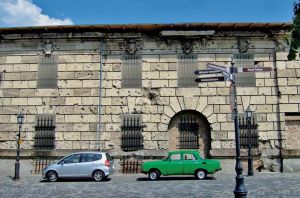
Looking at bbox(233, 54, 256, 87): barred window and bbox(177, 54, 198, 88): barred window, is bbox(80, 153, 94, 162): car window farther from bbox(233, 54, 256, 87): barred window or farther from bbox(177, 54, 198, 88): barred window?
bbox(233, 54, 256, 87): barred window

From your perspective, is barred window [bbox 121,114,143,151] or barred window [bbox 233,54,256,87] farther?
barred window [bbox 233,54,256,87]

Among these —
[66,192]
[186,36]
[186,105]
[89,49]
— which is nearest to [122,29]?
[89,49]

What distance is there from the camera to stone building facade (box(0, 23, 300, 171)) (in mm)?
18250

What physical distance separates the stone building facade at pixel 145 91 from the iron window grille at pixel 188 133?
0.05 meters

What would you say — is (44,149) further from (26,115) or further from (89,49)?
(89,49)

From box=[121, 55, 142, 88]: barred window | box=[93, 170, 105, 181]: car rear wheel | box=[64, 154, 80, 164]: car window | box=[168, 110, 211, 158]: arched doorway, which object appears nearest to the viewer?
box=[93, 170, 105, 181]: car rear wheel

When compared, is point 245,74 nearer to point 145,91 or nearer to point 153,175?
point 145,91

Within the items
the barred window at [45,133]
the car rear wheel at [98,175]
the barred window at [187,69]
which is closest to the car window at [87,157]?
the car rear wheel at [98,175]

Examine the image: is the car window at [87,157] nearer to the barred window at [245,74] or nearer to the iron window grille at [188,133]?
the iron window grille at [188,133]

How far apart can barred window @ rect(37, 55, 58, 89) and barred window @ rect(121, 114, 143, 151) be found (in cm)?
443

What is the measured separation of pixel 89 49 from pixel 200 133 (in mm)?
7555

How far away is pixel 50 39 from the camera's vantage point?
64.0 ft

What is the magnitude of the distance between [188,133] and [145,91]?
3195mm

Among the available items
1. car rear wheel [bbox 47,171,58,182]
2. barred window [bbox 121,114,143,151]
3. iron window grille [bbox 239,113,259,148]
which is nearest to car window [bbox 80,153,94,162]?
car rear wheel [bbox 47,171,58,182]
